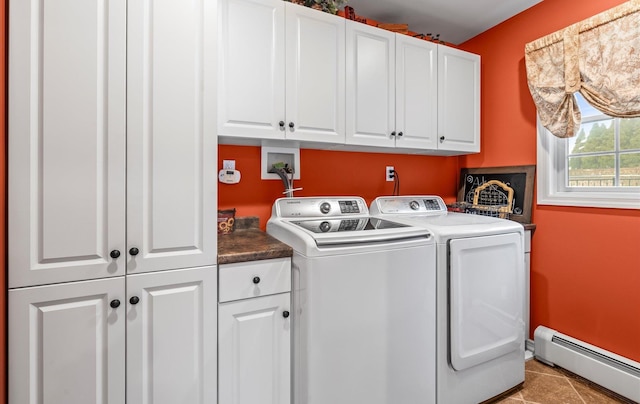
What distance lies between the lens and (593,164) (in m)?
2.00

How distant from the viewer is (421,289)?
1.52 meters

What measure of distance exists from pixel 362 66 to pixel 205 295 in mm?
1567

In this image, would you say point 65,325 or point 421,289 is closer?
point 65,325

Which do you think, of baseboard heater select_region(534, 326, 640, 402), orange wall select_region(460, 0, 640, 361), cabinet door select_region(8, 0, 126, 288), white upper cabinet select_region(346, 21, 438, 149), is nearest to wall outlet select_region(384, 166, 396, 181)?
white upper cabinet select_region(346, 21, 438, 149)

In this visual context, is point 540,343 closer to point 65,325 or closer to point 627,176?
point 627,176

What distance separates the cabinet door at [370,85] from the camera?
1895 mm

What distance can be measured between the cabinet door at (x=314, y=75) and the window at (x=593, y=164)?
1.50m

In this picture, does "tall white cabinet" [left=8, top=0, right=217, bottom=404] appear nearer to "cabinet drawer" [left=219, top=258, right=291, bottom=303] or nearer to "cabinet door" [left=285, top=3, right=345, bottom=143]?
"cabinet drawer" [left=219, top=258, right=291, bottom=303]

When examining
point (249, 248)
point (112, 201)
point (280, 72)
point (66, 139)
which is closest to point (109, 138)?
point (66, 139)

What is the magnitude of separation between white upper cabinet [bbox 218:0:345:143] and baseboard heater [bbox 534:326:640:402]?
194cm

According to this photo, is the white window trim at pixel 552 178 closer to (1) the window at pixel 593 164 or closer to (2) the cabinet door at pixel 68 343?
(1) the window at pixel 593 164

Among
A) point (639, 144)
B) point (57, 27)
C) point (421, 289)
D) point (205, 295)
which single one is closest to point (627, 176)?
point (639, 144)

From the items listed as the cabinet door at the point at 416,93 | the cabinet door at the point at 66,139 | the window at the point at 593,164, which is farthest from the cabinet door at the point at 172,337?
the window at the point at 593,164

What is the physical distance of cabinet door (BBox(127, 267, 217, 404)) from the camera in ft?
3.84
